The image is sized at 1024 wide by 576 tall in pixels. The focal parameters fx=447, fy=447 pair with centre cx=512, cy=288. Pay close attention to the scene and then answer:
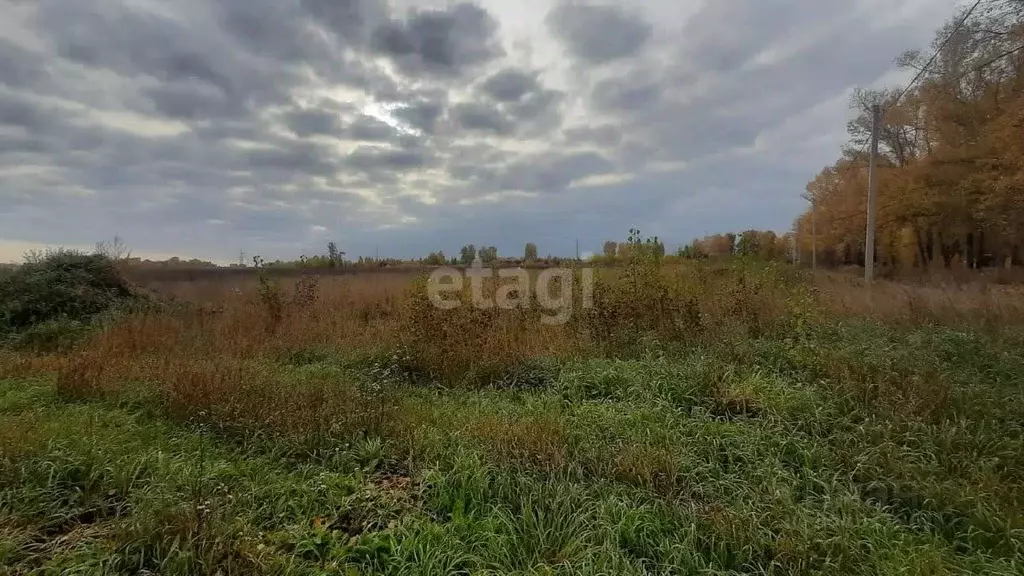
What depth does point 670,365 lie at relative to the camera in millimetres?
5152

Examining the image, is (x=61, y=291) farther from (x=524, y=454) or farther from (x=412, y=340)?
(x=524, y=454)

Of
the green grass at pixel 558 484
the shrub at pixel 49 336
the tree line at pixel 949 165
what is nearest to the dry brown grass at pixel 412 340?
the green grass at pixel 558 484

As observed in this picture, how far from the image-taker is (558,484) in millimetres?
2881

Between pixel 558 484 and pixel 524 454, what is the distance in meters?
0.44

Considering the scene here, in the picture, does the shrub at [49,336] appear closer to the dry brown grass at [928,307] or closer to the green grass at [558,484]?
the green grass at [558,484]

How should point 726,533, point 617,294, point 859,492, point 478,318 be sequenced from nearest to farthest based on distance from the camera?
point 726,533
point 859,492
point 478,318
point 617,294

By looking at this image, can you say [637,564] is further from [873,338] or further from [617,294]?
[873,338]

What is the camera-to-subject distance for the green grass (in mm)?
2311

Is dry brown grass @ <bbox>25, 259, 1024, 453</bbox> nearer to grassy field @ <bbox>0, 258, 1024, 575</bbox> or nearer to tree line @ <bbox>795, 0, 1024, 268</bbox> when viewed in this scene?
grassy field @ <bbox>0, 258, 1024, 575</bbox>

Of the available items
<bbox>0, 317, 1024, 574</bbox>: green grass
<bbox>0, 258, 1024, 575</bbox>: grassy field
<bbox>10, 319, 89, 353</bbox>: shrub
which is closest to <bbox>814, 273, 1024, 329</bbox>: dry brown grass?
<bbox>0, 258, 1024, 575</bbox>: grassy field

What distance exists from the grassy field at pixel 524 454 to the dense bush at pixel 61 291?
2535mm

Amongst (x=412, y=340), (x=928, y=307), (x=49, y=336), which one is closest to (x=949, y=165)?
(x=928, y=307)

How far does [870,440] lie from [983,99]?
20655mm

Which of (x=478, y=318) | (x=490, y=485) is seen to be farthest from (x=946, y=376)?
(x=478, y=318)
